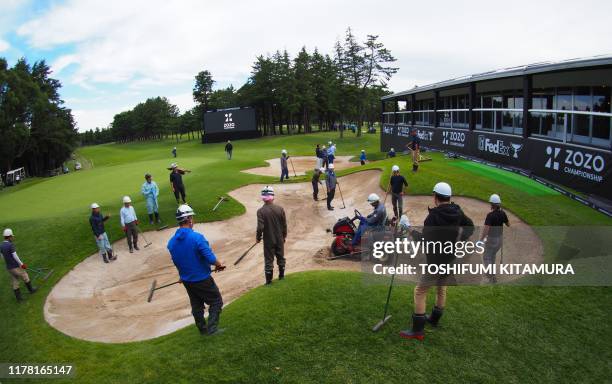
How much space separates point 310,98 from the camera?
69250 mm

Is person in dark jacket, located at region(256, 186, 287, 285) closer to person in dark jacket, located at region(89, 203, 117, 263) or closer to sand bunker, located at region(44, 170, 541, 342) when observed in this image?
sand bunker, located at region(44, 170, 541, 342)

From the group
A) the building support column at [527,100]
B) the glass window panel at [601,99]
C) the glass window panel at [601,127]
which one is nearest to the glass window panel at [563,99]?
the glass window panel at [601,99]

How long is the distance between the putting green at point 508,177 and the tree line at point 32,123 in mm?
52531

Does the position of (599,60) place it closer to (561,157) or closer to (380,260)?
(561,157)

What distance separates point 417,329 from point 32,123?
64.6 meters

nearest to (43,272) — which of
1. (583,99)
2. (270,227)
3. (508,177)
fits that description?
(270,227)

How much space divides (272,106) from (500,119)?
197 ft

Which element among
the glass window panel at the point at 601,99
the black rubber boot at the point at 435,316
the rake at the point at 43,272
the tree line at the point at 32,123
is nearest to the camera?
the black rubber boot at the point at 435,316

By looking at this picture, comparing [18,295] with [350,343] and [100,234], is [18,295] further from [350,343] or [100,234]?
[350,343]

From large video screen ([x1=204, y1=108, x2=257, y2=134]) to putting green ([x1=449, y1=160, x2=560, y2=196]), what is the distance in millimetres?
44479

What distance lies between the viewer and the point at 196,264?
6.55 m
